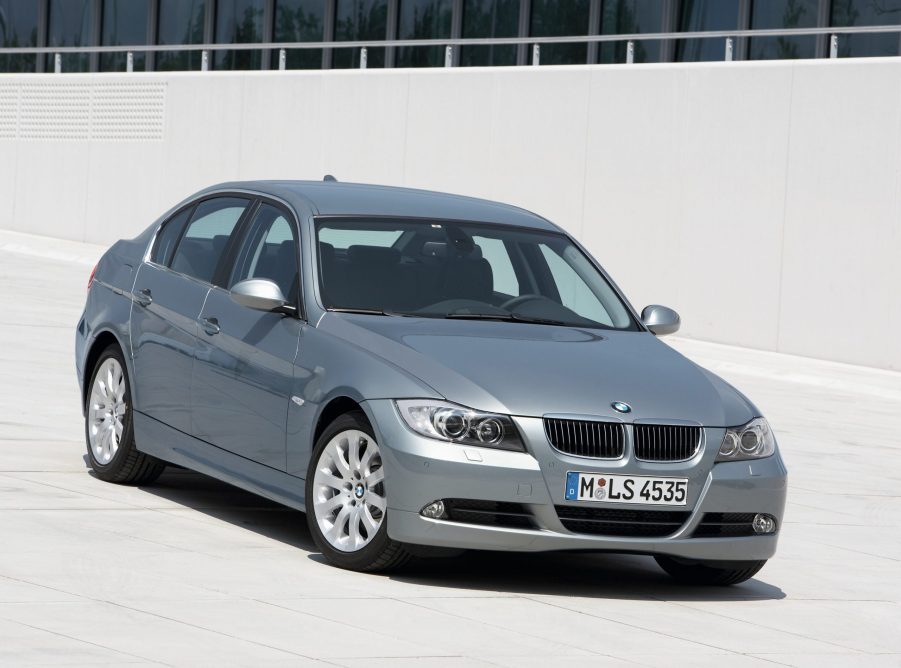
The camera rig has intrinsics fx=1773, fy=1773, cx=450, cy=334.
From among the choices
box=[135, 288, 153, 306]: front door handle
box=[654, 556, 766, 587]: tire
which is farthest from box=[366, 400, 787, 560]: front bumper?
box=[135, 288, 153, 306]: front door handle

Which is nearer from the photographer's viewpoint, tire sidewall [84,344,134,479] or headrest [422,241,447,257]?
headrest [422,241,447,257]

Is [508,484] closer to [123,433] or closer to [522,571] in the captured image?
[522,571]

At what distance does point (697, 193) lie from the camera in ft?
71.8

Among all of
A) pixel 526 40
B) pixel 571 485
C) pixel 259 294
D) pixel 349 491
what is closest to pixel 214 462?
pixel 259 294

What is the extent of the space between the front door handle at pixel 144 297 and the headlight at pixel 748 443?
318 cm

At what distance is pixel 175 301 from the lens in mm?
8688

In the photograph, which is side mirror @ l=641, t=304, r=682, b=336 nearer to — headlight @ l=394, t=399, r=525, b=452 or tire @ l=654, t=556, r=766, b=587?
tire @ l=654, t=556, r=766, b=587

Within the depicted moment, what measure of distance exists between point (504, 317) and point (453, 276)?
0.34 m

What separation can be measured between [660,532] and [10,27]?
110ft

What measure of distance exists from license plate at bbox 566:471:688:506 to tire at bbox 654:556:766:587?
52 centimetres

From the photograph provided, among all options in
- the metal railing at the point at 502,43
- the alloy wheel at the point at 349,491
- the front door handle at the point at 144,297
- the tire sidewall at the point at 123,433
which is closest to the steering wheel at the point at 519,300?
the alloy wheel at the point at 349,491

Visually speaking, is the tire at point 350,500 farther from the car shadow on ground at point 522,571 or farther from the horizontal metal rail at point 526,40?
the horizontal metal rail at point 526,40

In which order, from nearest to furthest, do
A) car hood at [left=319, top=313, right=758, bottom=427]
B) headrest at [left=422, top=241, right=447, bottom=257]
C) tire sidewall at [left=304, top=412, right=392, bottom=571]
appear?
1. car hood at [left=319, top=313, right=758, bottom=427]
2. tire sidewall at [left=304, top=412, right=392, bottom=571]
3. headrest at [left=422, top=241, right=447, bottom=257]

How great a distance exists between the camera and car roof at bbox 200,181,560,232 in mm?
8375
